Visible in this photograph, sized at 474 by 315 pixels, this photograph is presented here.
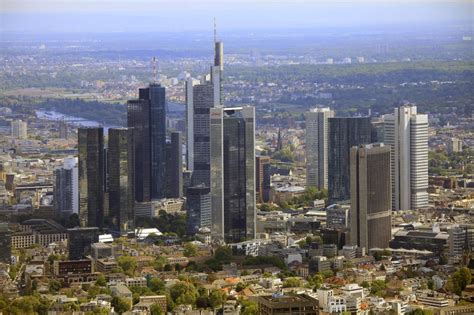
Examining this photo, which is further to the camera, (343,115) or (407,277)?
(343,115)

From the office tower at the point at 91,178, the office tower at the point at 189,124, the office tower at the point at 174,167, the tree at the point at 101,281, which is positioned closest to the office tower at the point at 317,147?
the office tower at the point at 189,124

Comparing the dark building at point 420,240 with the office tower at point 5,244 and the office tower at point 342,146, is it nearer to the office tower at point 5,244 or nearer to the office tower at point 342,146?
the office tower at point 342,146

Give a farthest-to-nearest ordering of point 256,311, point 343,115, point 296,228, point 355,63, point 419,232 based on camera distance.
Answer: point 355,63
point 343,115
point 296,228
point 419,232
point 256,311

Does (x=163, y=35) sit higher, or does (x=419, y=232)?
(x=163, y=35)

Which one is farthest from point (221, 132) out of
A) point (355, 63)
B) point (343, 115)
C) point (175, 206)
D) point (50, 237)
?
point (355, 63)

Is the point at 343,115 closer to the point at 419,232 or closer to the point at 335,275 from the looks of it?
the point at 419,232

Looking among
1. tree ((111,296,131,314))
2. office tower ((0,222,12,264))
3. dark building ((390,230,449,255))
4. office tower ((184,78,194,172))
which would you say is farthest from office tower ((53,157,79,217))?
tree ((111,296,131,314))

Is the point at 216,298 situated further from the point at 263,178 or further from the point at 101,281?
the point at 263,178

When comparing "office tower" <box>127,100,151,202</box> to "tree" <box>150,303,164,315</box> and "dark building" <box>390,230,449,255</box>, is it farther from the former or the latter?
"tree" <box>150,303,164,315</box>
